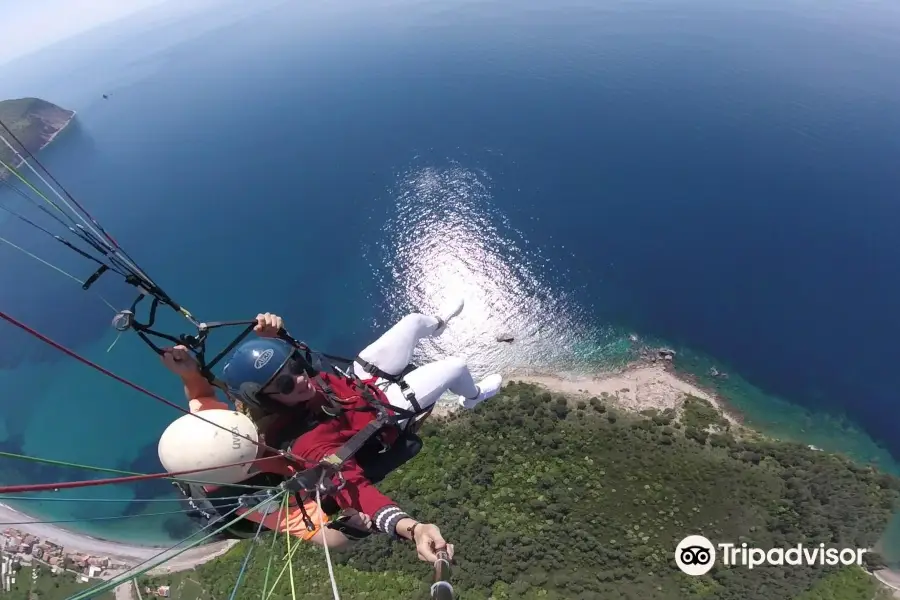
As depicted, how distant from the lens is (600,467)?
18047 mm

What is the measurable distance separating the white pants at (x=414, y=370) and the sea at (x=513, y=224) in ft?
18.7

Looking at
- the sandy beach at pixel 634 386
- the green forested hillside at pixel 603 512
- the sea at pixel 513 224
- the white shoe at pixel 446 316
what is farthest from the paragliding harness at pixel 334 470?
the sandy beach at pixel 634 386

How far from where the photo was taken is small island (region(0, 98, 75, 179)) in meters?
59.8

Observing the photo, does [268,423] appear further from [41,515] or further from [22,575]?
[41,515]

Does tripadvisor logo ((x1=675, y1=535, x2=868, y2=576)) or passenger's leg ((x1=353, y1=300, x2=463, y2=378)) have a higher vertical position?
passenger's leg ((x1=353, y1=300, x2=463, y2=378))

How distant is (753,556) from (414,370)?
→ 17.4 metres

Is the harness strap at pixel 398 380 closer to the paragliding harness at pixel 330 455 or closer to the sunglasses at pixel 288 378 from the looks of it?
the paragliding harness at pixel 330 455

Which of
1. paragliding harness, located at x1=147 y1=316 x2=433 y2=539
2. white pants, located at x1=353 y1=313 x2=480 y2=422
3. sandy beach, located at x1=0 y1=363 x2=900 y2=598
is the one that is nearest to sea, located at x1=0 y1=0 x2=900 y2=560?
sandy beach, located at x1=0 y1=363 x2=900 y2=598

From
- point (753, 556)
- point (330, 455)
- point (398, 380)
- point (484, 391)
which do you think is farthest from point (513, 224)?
point (330, 455)

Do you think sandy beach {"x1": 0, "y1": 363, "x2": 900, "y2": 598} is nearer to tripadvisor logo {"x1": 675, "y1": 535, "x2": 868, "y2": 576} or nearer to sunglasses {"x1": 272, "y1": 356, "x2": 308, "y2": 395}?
tripadvisor logo {"x1": 675, "y1": 535, "x2": 868, "y2": 576}

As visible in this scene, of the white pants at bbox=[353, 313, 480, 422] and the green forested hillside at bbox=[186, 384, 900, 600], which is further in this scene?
the green forested hillside at bbox=[186, 384, 900, 600]

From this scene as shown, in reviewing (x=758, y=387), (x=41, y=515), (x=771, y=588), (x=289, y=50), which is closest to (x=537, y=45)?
(x=289, y=50)

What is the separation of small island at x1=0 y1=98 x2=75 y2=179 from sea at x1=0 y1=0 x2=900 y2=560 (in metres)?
2.88

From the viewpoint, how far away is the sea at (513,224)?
2355 cm
